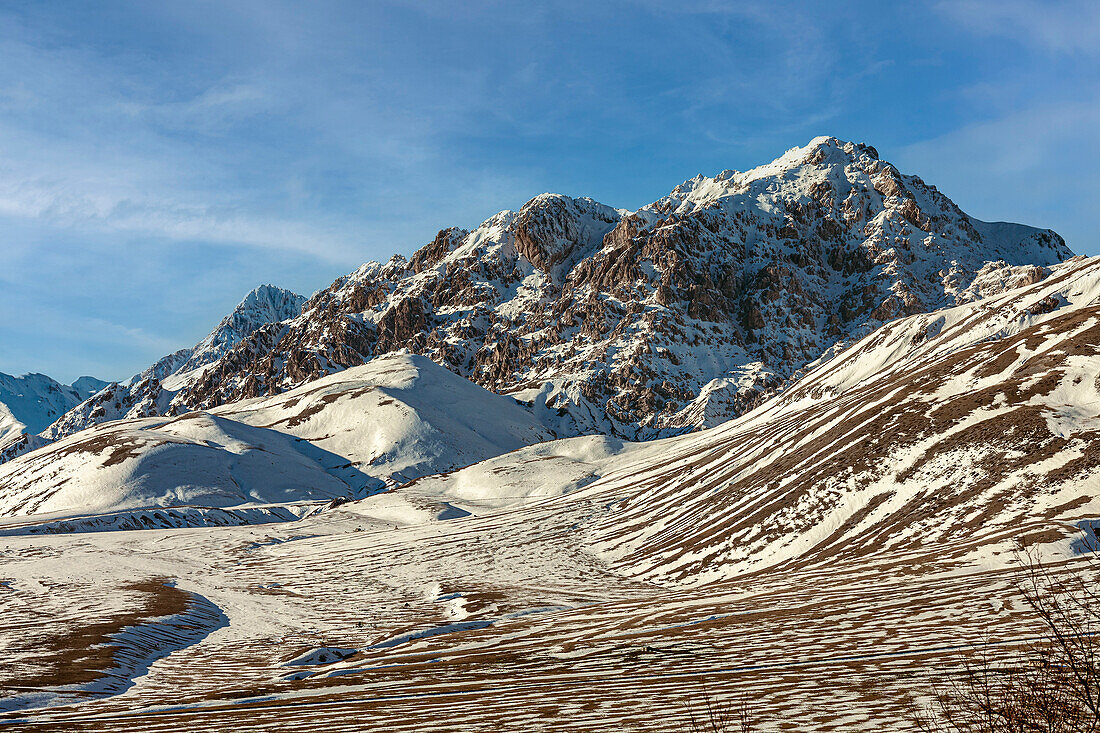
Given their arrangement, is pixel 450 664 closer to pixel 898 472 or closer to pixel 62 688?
pixel 62 688

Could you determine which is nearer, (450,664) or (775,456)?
(450,664)

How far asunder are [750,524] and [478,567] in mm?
26804

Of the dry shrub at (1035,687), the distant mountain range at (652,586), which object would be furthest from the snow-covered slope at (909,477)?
the dry shrub at (1035,687)

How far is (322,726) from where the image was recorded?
54.7 feet

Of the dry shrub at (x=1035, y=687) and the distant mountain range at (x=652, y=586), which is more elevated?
the dry shrub at (x=1035, y=687)

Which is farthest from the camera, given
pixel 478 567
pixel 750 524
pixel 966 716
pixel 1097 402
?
pixel 478 567

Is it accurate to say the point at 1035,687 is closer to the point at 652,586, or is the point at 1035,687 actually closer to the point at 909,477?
the point at 909,477

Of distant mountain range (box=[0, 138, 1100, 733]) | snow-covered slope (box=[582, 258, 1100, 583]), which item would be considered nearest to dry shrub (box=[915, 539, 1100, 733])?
distant mountain range (box=[0, 138, 1100, 733])

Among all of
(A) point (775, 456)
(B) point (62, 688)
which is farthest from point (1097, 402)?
(B) point (62, 688)

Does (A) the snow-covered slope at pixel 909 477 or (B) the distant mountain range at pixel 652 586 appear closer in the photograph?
(B) the distant mountain range at pixel 652 586

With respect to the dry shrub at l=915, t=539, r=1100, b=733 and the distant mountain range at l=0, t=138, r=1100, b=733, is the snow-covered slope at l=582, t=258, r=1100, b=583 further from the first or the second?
the dry shrub at l=915, t=539, r=1100, b=733

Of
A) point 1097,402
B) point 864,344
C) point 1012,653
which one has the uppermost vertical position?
point 864,344

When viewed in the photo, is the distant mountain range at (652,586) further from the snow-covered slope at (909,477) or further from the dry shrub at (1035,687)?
the dry shrub at (1035,687)

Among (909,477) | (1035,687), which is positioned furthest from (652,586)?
(1035,687)
